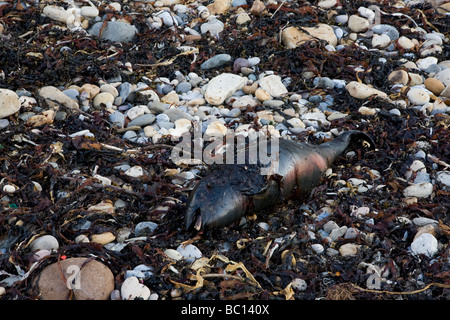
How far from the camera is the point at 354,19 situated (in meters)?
6.77

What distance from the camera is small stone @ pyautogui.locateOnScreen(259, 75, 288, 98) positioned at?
18.4ft

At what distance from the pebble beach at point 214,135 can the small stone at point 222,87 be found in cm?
1

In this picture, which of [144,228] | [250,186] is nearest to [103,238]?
[144,228]

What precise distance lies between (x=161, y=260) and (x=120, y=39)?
361 centimetres

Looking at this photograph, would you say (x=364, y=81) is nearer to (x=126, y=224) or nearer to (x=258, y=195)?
(x=258, y=195)

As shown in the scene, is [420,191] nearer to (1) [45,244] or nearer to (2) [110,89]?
(1) [45,244]

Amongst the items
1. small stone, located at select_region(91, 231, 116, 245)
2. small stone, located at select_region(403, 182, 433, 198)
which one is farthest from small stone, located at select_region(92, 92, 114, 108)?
small stone, located at select_region(403, 182, 433, 198)

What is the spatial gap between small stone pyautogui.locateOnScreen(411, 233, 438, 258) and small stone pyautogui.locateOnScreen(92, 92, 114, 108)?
10.4 ft

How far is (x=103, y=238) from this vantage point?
11.9ft

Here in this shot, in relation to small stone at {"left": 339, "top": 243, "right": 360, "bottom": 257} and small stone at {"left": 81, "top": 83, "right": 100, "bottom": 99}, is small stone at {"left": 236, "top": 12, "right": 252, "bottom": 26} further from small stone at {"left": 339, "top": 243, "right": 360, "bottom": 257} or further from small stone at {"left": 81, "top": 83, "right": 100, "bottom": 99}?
small stone at {"left": 339, "top": 243, "right": 360, "bottom": 257}

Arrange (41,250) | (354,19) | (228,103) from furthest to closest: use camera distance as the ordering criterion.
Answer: (354,19) < (228,103) < (41,250)

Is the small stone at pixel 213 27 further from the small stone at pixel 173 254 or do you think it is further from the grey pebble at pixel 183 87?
the small stone at pixel 173 254

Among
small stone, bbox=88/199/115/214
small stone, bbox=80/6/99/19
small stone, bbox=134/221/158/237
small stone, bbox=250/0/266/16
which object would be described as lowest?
small stone, bbox=134/221/158/237
